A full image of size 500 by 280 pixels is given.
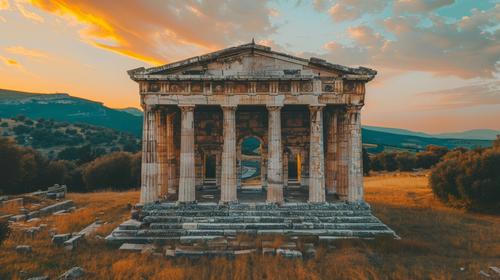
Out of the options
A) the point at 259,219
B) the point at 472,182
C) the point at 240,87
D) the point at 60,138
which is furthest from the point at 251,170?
the point at 259,219

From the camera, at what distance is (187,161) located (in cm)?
1488

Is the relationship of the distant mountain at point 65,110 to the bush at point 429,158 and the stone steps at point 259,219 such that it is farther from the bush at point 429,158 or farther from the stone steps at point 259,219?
the stone steps at point 259,219

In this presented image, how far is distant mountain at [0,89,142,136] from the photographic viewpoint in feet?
286

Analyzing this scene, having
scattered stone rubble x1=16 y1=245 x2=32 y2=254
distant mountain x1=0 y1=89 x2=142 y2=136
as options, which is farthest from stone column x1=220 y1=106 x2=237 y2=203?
distant mountain x1=0 y1=89 x2=142 y2=136

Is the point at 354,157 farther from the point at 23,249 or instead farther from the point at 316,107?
the point at 23,249

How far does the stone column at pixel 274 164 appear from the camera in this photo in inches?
576

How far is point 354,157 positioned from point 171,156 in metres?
10.2

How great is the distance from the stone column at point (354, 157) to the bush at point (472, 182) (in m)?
9.21

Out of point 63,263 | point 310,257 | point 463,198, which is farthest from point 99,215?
point 463,198

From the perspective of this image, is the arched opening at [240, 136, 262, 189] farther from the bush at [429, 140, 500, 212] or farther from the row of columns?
the bush at [429, 140, 500, 212]

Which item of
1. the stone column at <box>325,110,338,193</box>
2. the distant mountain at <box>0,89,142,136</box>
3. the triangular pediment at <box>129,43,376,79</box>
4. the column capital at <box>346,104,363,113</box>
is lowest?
the stone column at <box>325,110,338,193</box>

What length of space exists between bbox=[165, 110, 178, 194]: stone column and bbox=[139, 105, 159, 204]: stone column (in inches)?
97.6

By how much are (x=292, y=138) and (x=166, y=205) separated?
29.2 ft

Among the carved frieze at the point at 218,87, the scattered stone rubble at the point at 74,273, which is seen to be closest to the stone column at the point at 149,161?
the carved frieze at the point at 218,87
